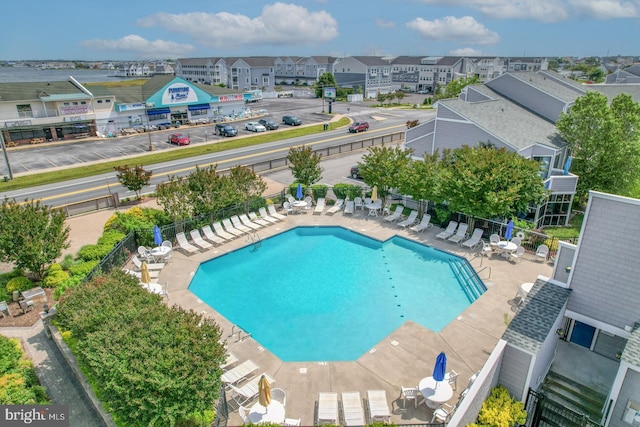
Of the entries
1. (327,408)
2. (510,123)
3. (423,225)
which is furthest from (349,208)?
(327,408)

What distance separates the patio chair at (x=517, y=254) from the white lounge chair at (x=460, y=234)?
297 cm

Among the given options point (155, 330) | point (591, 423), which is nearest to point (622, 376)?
point (591, 423)

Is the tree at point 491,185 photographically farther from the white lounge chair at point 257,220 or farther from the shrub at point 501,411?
the shrub at point 501,411

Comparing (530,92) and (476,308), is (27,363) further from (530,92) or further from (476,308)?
(530,92)

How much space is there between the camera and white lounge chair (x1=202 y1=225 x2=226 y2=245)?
2317 cm

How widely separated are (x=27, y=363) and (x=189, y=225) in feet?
38.0

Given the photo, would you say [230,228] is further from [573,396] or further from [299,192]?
[573,396]

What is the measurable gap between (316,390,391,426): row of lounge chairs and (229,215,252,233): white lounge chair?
46.7 ft

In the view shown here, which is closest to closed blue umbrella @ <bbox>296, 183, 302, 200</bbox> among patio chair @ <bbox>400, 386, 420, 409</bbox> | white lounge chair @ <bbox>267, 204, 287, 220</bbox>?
white lounge chair @ <bbox>267, 204, 287, 220</bbox>

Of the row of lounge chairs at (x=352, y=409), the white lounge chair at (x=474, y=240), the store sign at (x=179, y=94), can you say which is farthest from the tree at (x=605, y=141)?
the store sign at (x=179, y=94)

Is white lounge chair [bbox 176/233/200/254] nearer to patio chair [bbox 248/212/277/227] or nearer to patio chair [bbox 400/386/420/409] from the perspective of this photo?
patio chair [bbox 248/212/277/227]

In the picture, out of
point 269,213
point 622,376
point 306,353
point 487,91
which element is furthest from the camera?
point 487,91

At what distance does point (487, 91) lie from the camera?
38250 millimetres

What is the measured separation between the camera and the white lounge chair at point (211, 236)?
23172mm
